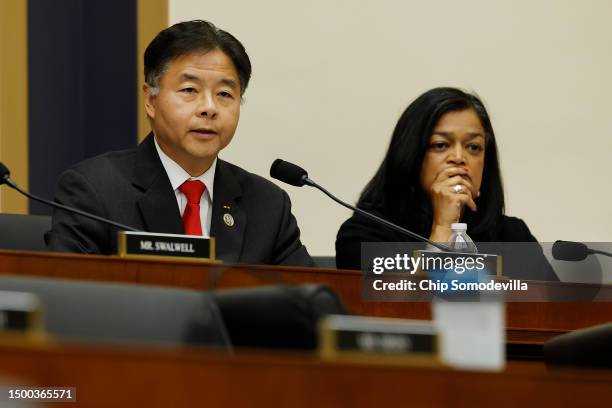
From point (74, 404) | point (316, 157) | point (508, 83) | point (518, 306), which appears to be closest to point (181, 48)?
point (518, 306)

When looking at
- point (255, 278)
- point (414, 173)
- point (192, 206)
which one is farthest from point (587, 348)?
point (414, 173)

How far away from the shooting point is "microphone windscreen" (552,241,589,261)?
2.70 metres

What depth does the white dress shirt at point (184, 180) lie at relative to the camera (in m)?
2.82

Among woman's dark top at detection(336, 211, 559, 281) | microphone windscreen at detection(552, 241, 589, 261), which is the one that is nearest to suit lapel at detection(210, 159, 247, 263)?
woman's dark top at detection(336, 211, 559, 281)

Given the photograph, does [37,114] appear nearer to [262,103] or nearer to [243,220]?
[262,103]

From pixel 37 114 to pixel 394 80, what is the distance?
1335 millimetres

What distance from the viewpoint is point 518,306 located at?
7.91 feet

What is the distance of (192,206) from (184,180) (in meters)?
0.09

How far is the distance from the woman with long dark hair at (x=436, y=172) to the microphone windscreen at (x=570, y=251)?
44cm

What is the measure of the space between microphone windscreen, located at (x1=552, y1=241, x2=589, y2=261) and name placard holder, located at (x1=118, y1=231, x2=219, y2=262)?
37.1 inches

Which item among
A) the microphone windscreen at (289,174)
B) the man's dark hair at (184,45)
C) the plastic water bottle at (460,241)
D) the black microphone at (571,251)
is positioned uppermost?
the man's dark hair at (184,45)

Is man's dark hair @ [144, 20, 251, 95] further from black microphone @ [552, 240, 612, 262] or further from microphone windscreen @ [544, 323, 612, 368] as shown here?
microphone windscreen @ [544, 323, 612, 368]

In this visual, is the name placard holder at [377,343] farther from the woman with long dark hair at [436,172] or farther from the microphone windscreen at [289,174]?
the woman with long dark hair at [436,172]

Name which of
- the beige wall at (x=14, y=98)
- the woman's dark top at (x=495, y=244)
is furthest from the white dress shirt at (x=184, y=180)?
the beige wall at (x=14, y=98)
